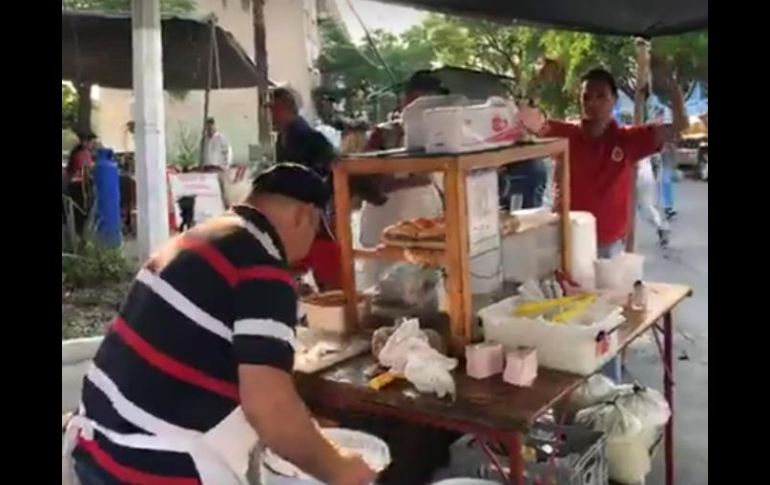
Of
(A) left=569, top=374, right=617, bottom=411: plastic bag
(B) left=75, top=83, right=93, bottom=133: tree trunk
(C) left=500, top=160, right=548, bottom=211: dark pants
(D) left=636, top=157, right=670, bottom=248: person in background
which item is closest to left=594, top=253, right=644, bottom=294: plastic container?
(A) left=569, top=374, right=617, bottom=411: plastic bag

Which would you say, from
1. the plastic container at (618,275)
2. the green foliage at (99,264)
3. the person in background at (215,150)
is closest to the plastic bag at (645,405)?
the plastic container at (618,275)

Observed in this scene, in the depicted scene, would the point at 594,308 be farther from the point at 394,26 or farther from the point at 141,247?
the point at 394,26

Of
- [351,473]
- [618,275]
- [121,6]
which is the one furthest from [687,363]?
[121,6]

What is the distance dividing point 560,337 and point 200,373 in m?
0.71

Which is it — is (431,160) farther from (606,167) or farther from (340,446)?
(606,167)

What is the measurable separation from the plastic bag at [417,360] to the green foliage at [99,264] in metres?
1.89

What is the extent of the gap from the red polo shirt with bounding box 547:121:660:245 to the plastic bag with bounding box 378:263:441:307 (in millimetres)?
974

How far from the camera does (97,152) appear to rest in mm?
4250

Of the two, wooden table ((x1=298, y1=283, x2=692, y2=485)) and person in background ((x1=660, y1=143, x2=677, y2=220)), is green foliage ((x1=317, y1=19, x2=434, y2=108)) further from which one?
wooden table ((x1=298, y1=283, x2=692, y2=485))

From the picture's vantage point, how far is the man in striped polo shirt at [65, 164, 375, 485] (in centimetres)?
105

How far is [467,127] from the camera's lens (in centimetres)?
A: 163

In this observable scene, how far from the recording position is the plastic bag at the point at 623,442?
205 cm
